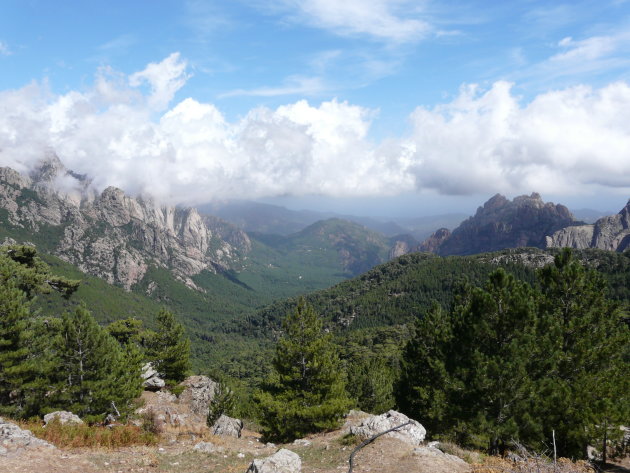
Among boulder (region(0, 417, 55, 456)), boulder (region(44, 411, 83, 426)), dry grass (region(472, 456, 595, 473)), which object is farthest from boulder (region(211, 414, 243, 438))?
dry grass (region(472, 456, 595, 473))

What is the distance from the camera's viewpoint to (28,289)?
4312 centimetres

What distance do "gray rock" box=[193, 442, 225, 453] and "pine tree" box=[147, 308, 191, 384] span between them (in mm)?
27010

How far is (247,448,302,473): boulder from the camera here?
52.1ft

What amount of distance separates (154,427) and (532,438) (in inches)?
1084

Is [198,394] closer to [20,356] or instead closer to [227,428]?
[227,428]

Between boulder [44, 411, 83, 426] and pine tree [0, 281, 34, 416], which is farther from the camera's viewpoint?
pine tree [0, 281, 34, 416]

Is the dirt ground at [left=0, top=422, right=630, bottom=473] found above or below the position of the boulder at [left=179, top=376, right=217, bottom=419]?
above

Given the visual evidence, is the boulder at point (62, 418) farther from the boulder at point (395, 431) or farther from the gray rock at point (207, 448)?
the boulder at point (395, 431)

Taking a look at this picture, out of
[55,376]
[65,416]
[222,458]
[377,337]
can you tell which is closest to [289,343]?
[222,458]

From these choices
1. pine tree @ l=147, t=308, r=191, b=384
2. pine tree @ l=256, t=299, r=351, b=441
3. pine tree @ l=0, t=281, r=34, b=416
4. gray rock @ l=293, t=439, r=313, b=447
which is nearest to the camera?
gray rock @ l=293, t=439, r=313, b=447

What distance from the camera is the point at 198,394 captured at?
165 ft

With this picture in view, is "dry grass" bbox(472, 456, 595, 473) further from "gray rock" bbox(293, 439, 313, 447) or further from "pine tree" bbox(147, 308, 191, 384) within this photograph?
"pine tree" bbox(147, 308, 191, 384)

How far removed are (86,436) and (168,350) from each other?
26501 millimetres

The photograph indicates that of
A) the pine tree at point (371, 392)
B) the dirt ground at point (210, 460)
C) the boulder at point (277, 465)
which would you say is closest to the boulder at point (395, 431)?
the dirt ground at point (210, 460)
